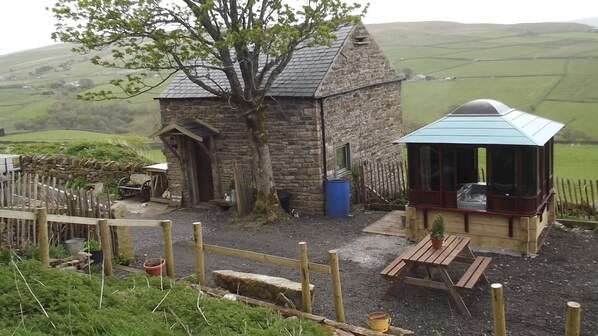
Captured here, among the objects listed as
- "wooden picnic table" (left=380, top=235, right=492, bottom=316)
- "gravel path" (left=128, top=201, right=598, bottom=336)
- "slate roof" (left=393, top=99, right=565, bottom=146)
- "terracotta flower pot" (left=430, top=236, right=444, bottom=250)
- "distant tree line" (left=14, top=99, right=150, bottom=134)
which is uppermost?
"distant tree line" (left=14, top=99, right=150, bottom=134)

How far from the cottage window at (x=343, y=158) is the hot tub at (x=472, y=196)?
4.44m

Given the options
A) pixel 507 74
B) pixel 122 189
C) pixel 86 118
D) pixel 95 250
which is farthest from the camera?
pixel 507 74

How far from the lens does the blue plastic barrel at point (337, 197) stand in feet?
47.6

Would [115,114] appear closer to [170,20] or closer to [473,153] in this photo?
[170,20]

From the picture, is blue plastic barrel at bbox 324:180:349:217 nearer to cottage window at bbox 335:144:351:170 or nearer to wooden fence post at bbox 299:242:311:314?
cottage window at bbox 335:144:351:170

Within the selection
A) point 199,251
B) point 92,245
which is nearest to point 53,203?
point 92,245

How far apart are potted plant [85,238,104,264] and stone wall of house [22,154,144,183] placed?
9.54 metres

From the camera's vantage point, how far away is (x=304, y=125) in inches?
576

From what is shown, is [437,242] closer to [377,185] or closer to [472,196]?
[472,196]

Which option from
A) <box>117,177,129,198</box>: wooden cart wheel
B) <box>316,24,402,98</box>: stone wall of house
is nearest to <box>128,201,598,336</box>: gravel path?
<box>316,24,402,98</box>: stone wall of house

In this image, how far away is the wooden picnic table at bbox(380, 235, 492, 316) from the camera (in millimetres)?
8156

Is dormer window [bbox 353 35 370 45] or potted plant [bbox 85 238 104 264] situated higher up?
dormer window [bbox 353 35 370 45]

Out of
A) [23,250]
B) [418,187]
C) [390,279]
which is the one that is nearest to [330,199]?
[418,187]

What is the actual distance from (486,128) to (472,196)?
1672 mm
